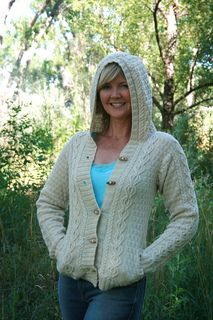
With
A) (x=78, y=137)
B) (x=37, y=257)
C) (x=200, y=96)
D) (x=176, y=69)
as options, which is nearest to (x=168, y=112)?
(x=176, y=69)

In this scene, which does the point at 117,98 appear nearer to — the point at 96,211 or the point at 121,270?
the point at 96,211

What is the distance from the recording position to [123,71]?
2082 mm

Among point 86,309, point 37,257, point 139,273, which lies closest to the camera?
point 139,273

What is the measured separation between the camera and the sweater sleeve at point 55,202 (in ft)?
7.50

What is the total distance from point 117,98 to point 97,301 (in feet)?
2.79

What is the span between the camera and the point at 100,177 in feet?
6.90

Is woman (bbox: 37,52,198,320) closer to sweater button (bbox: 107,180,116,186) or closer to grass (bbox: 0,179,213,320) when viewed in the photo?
sweater button (bbox: 107,180,116,186)

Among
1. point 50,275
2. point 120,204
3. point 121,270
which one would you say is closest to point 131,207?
point 120,204

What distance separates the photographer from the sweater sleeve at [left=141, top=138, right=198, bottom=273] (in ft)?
6.75

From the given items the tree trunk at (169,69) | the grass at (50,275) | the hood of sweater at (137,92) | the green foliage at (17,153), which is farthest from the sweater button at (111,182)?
the tree trunk at (169,69)

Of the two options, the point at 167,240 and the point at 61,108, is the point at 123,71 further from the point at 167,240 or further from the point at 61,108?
the point at 61,108

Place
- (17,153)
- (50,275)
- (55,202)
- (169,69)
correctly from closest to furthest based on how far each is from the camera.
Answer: (55,202)
(50,275)
(17,153)
(169,69)

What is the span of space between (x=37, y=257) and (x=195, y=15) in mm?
6529

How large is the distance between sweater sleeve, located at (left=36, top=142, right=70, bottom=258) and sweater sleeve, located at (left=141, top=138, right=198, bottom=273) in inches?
18.1
